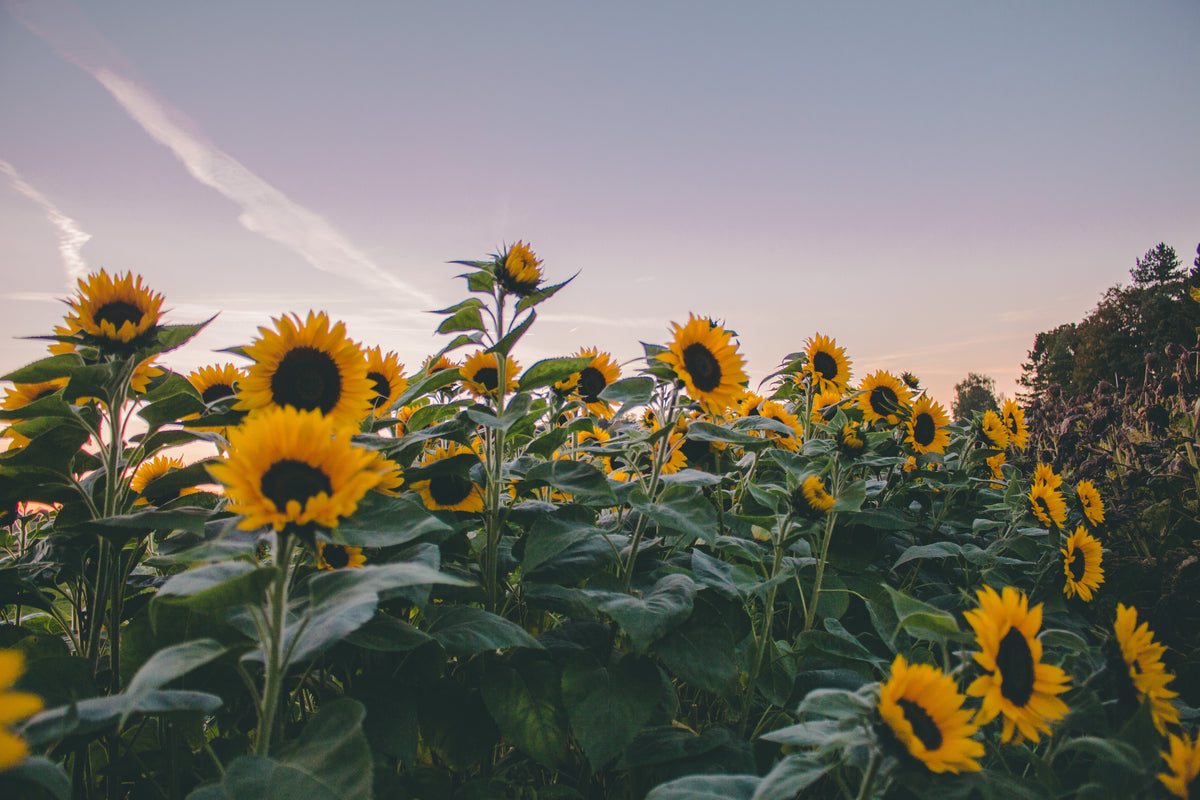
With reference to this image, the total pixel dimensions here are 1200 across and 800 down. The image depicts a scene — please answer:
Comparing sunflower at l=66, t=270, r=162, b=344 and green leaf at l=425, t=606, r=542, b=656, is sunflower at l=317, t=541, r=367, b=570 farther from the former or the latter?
sunflower at l=66, t=270, r=162, b=344

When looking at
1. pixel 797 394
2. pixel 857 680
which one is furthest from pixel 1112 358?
pixel 857 680

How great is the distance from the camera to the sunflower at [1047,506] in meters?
2.44

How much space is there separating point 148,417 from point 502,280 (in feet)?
2.94

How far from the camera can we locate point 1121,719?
1188 mm

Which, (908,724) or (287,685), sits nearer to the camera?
(908,724)

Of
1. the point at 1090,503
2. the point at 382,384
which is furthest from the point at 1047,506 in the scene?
the point at 382,384

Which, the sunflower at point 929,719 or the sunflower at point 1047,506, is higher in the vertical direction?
the sunflower at point 1047,506

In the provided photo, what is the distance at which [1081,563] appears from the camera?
91.8 inches

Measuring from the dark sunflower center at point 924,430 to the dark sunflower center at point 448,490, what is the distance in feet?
8.42

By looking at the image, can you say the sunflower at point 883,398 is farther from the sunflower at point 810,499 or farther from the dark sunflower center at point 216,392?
the dark sunflower center at point 216,392

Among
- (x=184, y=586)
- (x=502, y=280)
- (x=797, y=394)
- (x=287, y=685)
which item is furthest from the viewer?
(x=797, y=394)

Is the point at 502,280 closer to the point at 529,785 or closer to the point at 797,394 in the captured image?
the point at 529,785

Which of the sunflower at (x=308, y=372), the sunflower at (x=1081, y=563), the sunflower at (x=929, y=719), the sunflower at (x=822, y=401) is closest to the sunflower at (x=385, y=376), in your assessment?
the sunflower at (x=308, y=372)

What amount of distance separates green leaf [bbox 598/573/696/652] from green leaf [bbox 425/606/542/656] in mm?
185
